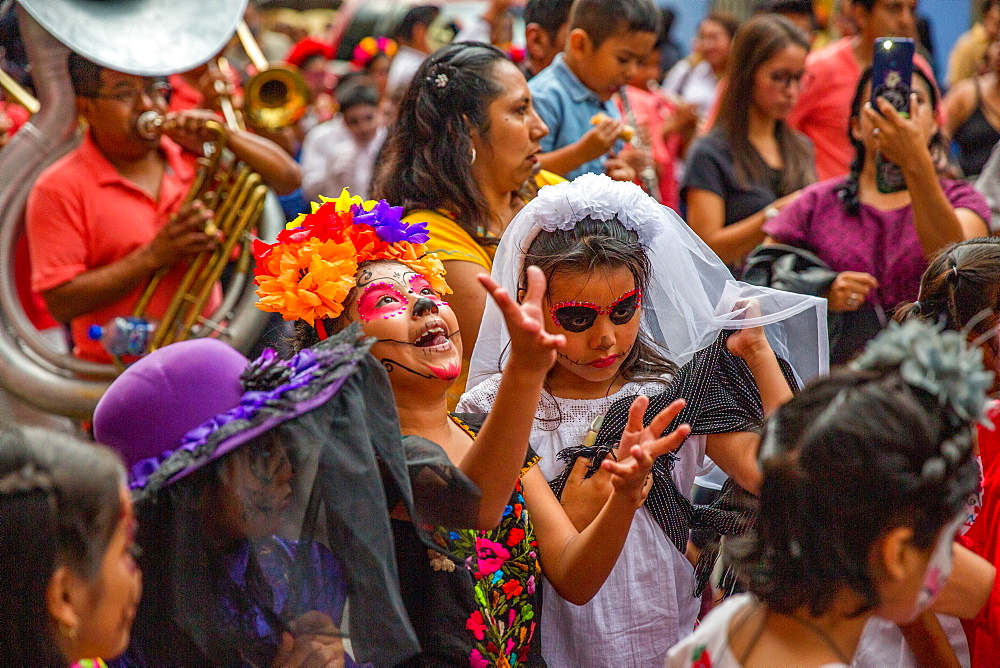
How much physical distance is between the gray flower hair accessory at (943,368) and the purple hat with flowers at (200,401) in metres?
0.84

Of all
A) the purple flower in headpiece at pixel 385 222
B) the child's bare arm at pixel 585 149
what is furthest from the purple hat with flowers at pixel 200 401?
the child's bare arm at pixel 585 149

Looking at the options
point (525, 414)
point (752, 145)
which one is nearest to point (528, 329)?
point (525, 414)

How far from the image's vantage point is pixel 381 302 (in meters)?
2.01

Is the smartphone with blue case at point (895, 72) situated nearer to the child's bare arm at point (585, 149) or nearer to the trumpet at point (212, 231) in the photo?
the child's bare arm at point (585, 149)

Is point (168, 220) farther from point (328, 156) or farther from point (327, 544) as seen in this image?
point (328, 156)

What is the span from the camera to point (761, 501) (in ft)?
4.88

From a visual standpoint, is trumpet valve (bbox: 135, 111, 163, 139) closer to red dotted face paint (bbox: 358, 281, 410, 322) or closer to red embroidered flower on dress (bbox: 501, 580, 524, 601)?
red dotted face paint (bbox: 358, 281, 410, 322)

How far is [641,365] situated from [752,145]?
1.93 metres

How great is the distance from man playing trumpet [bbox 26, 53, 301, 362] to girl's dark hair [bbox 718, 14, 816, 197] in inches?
78.5

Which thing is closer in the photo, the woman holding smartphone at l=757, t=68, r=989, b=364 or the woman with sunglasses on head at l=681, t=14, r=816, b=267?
the woman holding smartphone at l=757, t=68, r=989, b=364

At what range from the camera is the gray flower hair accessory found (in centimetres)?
141

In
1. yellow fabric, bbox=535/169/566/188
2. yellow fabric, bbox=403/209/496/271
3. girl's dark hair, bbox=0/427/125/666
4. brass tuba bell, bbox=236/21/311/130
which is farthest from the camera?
brass tuba bell, bbox=236/21/311/130

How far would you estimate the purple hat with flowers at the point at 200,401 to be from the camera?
1.64 m

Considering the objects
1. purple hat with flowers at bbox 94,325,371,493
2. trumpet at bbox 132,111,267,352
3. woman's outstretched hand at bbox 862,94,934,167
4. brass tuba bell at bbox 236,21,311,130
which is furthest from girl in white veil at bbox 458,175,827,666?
brass tuba bell at bbox 236,21,311,130
